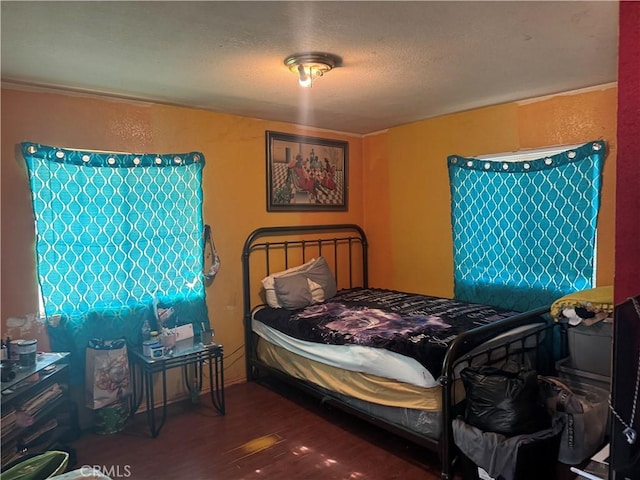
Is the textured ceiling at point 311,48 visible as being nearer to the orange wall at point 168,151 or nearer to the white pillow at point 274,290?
the orange wall at point 168,151

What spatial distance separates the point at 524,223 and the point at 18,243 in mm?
3462

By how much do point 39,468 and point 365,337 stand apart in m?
1.72

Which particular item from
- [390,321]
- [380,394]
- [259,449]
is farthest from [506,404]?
[259,449]

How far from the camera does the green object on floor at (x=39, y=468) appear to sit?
1.76 metres

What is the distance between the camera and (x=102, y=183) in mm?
2973

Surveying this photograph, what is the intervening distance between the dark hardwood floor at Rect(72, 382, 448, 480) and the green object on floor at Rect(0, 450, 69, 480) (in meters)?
0.65

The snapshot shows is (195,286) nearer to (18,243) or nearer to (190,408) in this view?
(190,408)

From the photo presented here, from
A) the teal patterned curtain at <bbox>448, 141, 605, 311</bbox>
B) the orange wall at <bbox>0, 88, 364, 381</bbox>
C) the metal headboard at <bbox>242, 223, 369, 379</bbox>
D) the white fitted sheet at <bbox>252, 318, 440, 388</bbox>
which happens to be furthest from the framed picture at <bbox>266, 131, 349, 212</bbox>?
the white fitted sheet at <bbox>252, 318, 440, 388</bbox>

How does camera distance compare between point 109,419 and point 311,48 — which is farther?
point 109,419

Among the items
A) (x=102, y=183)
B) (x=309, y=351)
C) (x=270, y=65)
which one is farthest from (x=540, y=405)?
(x=102, y=183)

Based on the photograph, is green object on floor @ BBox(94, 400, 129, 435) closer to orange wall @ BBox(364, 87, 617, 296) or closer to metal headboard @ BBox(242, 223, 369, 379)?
metal headboard @ BBox(242, 223, 369, 379)

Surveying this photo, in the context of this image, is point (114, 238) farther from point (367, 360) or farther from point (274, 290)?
point (367, 360)

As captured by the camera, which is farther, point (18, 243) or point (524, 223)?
point (524, 223)

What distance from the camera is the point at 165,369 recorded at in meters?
2.91
